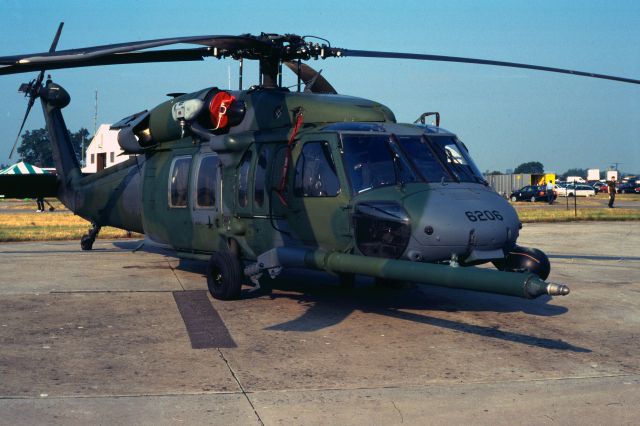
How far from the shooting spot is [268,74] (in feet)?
36.4

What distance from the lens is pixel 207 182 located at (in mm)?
11617

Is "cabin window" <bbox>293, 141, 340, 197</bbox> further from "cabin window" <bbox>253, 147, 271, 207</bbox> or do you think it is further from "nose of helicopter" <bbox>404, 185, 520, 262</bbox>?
"nose of helicopter" <bbox>404, 185, 520, 262</bbox>

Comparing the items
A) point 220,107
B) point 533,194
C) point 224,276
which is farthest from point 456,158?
point 533,194

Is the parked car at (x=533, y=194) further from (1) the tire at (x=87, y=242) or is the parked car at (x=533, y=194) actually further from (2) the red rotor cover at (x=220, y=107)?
(2) the red rotor cover at (x=220, y=107)

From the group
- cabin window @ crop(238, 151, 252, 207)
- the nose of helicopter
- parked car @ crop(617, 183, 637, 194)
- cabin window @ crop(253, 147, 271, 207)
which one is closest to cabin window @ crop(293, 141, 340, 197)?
cabin window @ crop(253, 147, 271, 207)

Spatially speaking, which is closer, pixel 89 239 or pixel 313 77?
pixel 313 77

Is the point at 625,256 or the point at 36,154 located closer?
the point at 625,256

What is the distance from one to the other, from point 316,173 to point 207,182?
2.54 metres

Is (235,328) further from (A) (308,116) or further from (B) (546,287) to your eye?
(B) (546,287)

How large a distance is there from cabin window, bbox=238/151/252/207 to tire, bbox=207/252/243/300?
80 cm

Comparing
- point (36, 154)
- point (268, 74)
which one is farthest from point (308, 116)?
point (36, 154)

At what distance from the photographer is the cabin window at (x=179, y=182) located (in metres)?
12.1

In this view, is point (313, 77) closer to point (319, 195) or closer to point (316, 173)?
point (316, 173)

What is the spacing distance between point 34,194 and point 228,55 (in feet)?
22.8
